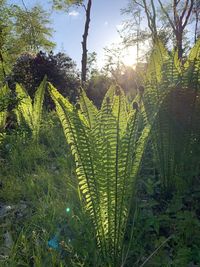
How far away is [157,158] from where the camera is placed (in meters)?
2.13

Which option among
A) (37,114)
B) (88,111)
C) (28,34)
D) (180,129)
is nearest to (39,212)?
(88,111)

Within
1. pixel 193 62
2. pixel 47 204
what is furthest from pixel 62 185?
pixel 193 62

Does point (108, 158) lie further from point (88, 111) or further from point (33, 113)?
point (33, 113)

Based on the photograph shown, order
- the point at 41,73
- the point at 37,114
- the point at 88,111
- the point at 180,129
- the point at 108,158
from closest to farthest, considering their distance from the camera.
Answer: the point at 108,158, the point at 88,111, the point at 180,129, the point at 37,114, the point at 41,73

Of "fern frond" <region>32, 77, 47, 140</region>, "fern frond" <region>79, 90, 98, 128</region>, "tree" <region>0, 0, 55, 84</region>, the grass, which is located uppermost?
"tree" <region>0, 0, 55, 84</region>

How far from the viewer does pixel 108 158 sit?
144 cm

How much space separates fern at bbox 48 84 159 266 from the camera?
56.1 inches

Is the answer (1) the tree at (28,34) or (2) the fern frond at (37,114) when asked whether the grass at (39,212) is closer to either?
(2) the fern frond at (37,114)

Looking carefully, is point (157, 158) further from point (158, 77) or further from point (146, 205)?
point (158, 77)

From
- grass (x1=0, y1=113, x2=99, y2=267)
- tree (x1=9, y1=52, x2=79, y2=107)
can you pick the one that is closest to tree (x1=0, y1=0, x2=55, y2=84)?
tree (x1=9, y1=52, x2=79, y2=107)

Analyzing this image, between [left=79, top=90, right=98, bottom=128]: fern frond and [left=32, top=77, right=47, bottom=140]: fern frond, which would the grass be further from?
[left=79, top=90, right=98, bottom=128]: fern frond

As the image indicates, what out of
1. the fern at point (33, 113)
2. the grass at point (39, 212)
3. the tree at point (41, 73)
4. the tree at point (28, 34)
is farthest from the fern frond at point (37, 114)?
the tree at point (28, 34)

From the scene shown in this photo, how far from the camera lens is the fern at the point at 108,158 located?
1.42 m

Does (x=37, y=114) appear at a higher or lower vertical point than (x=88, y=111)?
lower
